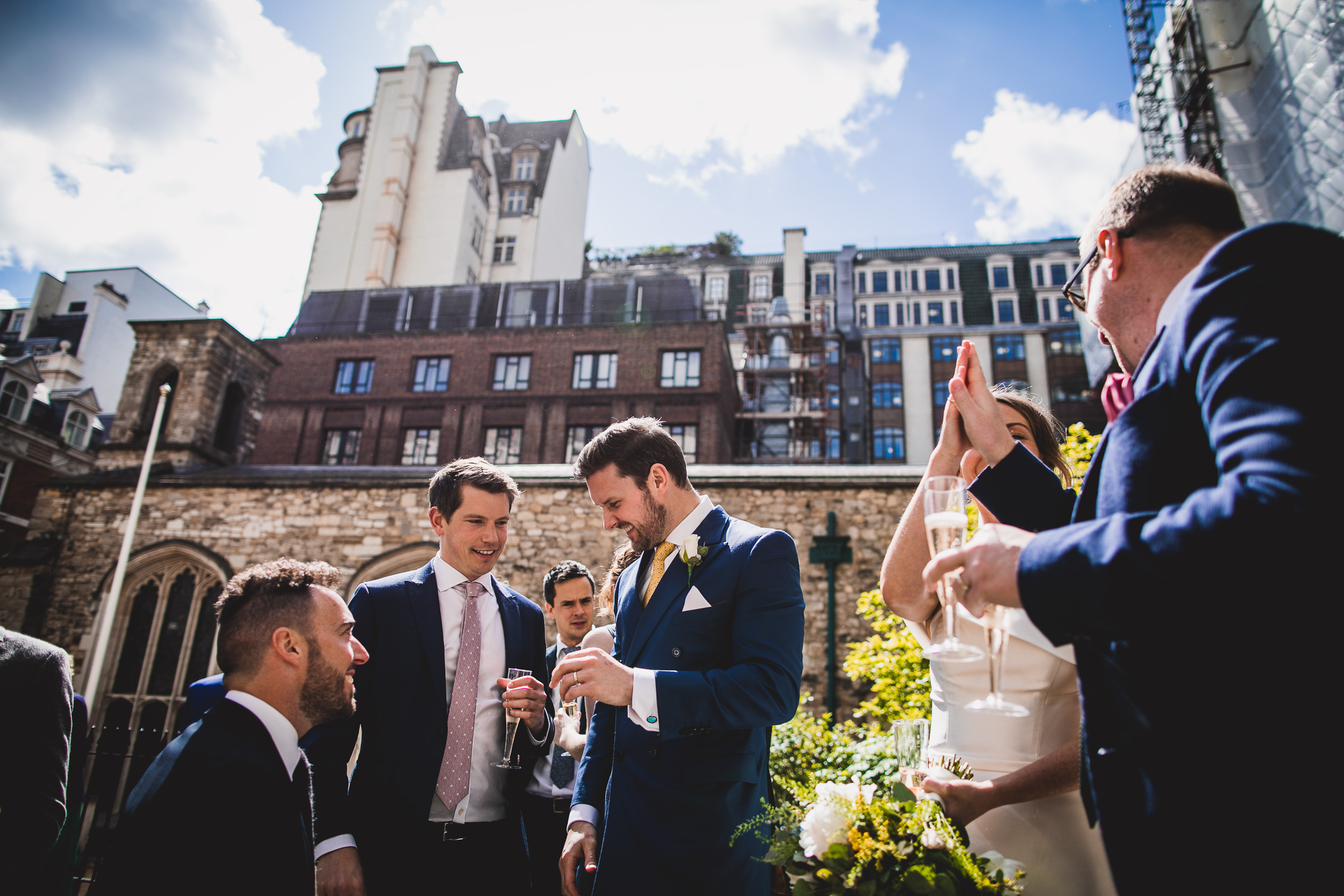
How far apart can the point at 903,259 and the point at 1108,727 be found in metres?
45.0

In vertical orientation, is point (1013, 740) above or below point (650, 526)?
below

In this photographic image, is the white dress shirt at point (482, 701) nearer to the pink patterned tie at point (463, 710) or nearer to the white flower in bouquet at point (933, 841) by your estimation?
the pink patterned tie at point (463, 710)

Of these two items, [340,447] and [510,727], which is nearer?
[510,727]

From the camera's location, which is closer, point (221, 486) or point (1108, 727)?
point (1108, 727)

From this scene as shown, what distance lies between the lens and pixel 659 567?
2748 mm

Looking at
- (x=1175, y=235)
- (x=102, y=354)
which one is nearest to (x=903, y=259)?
(x=102, y=354)

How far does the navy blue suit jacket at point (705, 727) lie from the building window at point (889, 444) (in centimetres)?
3551

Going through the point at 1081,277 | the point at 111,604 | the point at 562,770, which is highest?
the point at 111,604

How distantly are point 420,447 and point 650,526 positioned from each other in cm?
2788

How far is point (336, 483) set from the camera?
1311cm

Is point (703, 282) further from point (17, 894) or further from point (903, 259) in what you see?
point (17, 894)

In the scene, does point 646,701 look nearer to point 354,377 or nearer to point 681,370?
point 681,370

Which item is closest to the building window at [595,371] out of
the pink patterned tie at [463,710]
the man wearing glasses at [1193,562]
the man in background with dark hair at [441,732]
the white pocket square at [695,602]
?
the man in background with dark hair at [441,732]

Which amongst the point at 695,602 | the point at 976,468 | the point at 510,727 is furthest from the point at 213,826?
the point at 976,468
